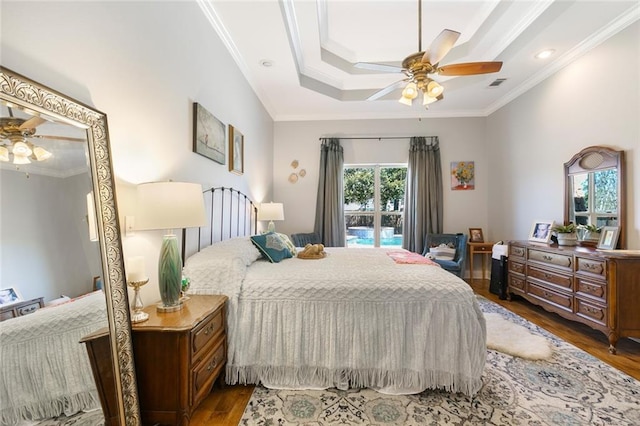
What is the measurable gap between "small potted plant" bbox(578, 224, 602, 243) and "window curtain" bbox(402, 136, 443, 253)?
1883mm

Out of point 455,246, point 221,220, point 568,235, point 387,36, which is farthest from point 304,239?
point 568,235

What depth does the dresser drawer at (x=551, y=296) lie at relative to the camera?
275 cm

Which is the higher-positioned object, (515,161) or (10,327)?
(515,161)

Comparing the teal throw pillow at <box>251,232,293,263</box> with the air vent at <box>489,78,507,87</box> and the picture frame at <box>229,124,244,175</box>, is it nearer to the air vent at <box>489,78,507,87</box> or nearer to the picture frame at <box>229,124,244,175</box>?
the picture frame at <box>229,124,244,175</box>

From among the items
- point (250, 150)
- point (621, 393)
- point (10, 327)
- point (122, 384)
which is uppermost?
point (250, 150)

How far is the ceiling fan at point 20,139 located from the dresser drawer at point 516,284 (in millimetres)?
4341

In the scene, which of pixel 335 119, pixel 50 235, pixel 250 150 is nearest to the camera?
pixel 50 235

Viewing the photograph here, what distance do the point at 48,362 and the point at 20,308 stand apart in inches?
8.5

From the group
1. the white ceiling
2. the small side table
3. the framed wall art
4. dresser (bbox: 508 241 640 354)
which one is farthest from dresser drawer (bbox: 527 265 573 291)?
the white ceiling

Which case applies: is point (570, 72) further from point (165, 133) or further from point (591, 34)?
point (165, 133)

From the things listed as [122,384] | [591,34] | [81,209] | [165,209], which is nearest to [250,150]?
[165,209]

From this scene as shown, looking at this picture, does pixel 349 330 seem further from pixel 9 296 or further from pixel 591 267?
pixel 591 267

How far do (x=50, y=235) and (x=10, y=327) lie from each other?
308 mm

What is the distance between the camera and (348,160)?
16.5ft
